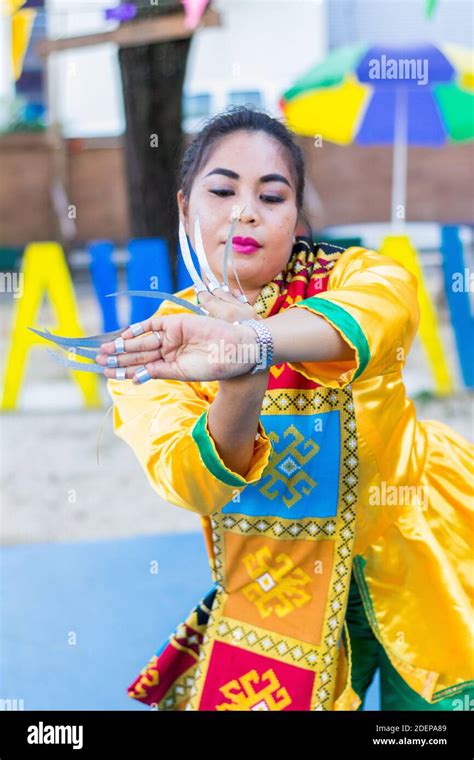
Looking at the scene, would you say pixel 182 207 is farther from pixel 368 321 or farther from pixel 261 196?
pixel 368 321

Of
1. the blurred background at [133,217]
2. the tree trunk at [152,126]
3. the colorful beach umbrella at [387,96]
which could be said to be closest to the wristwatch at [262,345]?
the blurred background at [133,217]

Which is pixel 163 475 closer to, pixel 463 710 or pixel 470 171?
pixel 463 710

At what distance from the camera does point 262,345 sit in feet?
4.15

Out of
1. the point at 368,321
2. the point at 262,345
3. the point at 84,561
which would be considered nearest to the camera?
the point at 262,345

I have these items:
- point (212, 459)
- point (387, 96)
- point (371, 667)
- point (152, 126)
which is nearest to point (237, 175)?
point (212, 459)

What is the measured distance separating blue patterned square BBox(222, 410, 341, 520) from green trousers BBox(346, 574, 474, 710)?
0.23 meters

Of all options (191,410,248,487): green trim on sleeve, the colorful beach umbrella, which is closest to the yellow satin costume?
(191,410,248,487): green trim on sleeve

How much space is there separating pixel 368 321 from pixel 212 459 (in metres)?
0.29

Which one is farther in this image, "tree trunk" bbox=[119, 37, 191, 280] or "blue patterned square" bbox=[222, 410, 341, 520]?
"tree trunk" bbox=[119, 37, 191, 280]

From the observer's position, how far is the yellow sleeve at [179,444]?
1.41 m

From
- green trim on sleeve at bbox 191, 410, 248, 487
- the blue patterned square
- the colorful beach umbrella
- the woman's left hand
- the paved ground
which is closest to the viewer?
the woman's left hand

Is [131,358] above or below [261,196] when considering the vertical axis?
below

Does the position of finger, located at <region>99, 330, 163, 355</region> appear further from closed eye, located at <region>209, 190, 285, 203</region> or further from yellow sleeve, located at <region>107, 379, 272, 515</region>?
closed eye, located at <region>209, 190, 285, 203</region>

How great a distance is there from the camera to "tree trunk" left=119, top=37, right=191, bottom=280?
5711 millimetres
